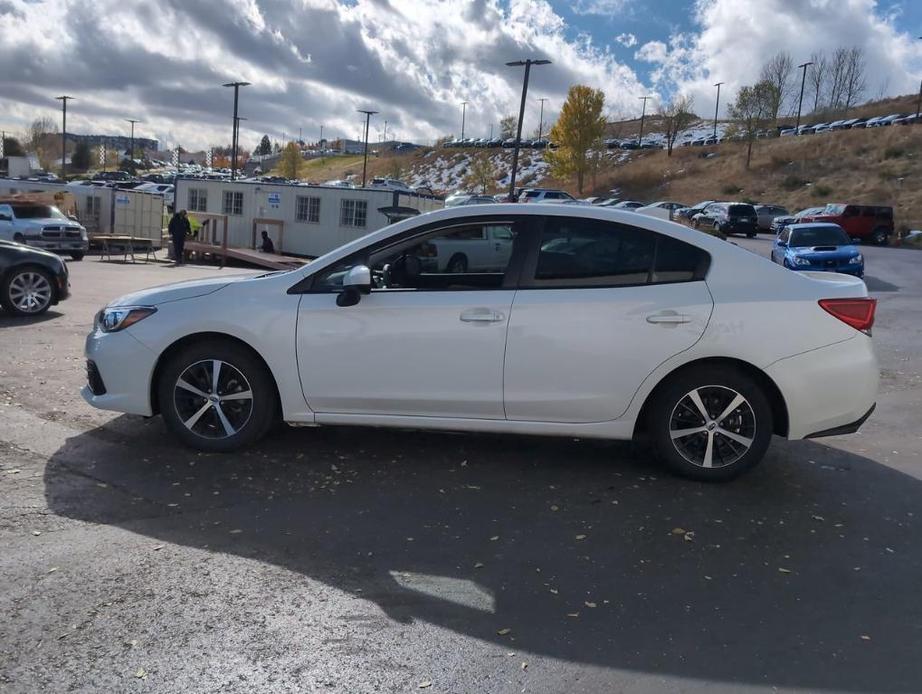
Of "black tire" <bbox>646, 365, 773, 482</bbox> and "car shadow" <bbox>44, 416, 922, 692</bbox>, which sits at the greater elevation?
"black tire" <bbox>646, 365, 773, 482</bbox>

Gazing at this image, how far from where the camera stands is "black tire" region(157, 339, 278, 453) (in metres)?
5.15

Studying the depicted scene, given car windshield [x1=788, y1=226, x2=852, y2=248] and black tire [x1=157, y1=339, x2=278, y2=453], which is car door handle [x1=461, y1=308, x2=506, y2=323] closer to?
black tire [x1=157, y1=339, x2=278, y2=453]

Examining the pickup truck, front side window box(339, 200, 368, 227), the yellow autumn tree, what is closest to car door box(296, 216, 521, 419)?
the pickup truck

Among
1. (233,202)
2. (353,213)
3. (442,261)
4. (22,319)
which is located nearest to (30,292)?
(22,319)

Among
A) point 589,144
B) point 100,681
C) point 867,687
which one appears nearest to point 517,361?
point 867,687

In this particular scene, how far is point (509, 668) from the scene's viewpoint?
298cm

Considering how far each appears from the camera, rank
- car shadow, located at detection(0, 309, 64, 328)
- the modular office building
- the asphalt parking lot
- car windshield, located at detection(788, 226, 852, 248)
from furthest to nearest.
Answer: the modular office building < car windshield, located at detection(788, 226, 852, 248) < car shadow, located at detection(0, 309, 64, 328) < the asphalt parking lot

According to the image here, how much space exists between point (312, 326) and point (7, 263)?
7974 mm

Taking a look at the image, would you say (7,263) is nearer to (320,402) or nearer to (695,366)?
(320,402)

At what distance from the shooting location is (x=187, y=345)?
523cm

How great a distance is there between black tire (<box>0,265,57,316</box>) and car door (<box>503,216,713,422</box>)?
8.71 metres

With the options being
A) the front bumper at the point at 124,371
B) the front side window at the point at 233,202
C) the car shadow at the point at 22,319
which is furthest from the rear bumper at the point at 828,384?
the front side window at the point at 233,202

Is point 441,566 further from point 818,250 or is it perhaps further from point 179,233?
point 179,233

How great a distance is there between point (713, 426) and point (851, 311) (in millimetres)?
1080
